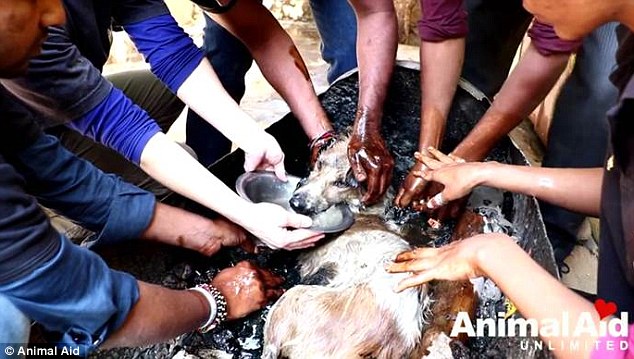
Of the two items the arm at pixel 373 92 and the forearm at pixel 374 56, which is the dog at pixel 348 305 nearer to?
the arm at pixel 373 92

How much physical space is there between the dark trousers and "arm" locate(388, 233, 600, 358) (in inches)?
43.3

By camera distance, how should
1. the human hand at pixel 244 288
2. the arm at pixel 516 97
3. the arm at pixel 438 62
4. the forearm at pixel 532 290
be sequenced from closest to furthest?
1. the forearm at pixel 532 290
2. the human hand at pixel 244 288
3. the arm at pixel 516 97
4. the arm at pixel 438 62

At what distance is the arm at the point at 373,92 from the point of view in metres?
2.07

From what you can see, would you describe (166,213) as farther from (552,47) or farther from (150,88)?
(552,47)

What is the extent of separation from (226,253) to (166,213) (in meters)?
0.24

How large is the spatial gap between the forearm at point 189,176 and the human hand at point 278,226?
1.5 inches

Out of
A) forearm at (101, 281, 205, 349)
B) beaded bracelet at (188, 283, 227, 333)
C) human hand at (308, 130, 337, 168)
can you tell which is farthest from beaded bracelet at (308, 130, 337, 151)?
forearm at (101, 281, 205, 349)

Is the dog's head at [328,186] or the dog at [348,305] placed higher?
the dog's head at [328,186]

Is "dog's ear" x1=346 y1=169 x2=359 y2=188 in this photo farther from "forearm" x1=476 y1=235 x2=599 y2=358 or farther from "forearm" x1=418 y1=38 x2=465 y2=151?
"forearm" x1=476 y1=235 x2=599 y2=358

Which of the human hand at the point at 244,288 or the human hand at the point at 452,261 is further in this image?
the human hand at the point at 244,288

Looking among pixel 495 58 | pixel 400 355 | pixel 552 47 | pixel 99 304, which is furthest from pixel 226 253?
pixel 495 58

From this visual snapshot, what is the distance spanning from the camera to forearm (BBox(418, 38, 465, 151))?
2143 millimetres

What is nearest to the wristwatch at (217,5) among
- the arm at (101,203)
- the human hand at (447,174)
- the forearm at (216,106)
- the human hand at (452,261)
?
the forearm at (216,106)

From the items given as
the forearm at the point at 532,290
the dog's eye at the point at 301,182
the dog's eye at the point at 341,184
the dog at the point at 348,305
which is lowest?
the dog at the point at 348,305
